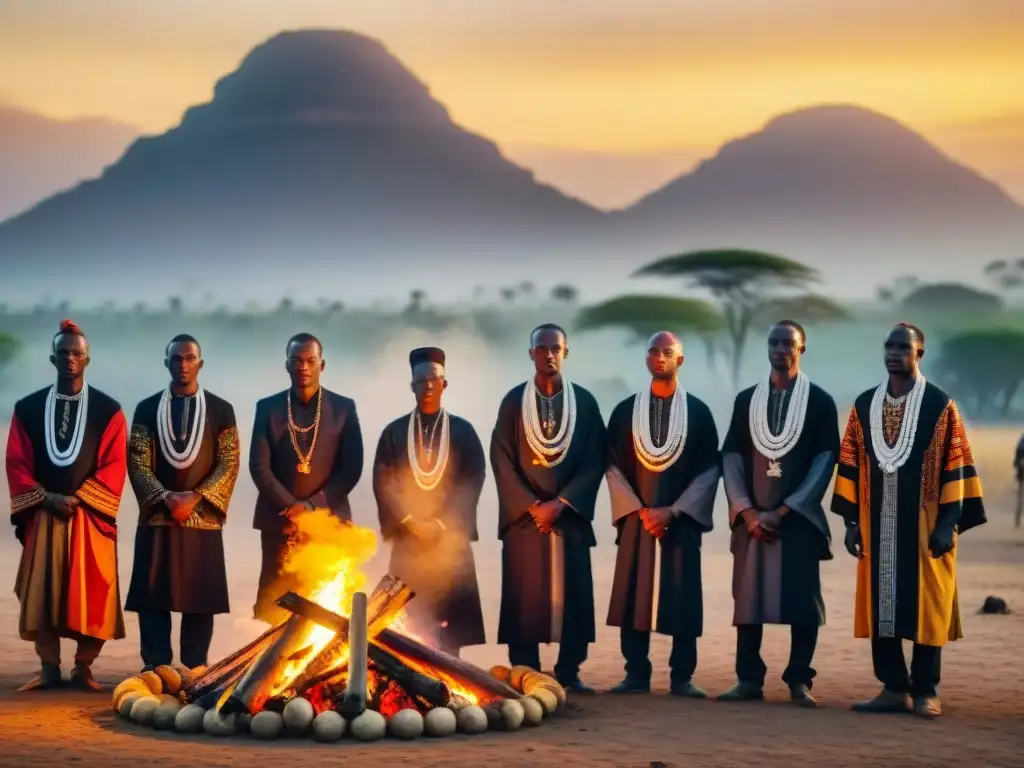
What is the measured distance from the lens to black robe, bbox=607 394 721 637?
9.47 meters

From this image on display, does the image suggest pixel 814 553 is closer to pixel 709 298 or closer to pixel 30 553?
→ pixel 30 553

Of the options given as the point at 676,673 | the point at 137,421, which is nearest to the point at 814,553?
the point at 676,673

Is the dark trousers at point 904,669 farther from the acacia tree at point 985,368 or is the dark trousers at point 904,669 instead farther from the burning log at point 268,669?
the acacia tree at point 985,368

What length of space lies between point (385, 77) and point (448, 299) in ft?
16.8

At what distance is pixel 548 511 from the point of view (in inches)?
376

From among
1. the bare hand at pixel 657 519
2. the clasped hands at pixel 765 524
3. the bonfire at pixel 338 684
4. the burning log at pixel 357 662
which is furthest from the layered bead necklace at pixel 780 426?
the burning log at pixel 357 662

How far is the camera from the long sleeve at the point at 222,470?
381 inches

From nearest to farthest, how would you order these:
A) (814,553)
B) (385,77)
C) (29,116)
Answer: (814,553) → (29,116) → (385,77)

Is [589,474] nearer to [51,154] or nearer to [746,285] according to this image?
[51,154]

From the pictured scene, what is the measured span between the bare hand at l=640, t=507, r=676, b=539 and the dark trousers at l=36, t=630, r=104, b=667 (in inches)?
118

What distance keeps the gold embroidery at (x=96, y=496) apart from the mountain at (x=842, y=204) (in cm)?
2484

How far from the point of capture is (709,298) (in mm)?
35062

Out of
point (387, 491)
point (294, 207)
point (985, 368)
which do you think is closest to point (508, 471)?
point (387, 491)

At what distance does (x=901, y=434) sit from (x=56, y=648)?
458 cm
